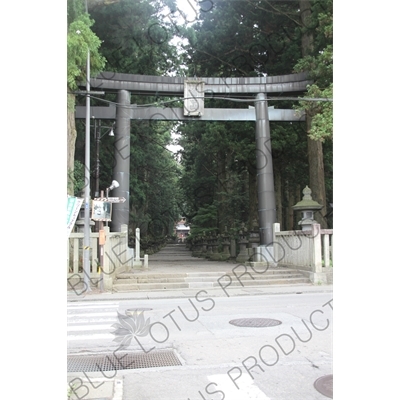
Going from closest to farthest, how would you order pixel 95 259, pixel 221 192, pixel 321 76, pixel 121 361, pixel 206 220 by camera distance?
pixel 121 361
pixel 95 259
pixel 321 76
pixel 221 192
pixel 206 220

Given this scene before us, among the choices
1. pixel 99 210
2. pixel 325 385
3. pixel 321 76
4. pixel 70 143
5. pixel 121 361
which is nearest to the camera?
pixel 325 385

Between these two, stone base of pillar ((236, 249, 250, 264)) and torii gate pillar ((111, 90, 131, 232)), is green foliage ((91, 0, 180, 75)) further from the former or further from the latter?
stone base of pillar ((236, 249, 250, 264))

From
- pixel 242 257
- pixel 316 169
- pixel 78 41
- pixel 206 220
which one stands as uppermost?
pixel 78 41

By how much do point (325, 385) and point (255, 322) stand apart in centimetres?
334

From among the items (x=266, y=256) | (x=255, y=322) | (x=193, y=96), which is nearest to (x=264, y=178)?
(x=266, y=256)

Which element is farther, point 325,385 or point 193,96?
point 193,96

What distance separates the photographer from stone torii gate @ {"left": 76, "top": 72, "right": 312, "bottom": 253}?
684 inches

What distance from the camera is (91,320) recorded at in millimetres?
8312

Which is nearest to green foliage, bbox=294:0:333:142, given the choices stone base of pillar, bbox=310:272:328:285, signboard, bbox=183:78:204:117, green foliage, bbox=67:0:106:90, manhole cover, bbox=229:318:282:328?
signboard, bbox=183:78:204:117

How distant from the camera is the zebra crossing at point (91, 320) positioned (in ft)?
22.6

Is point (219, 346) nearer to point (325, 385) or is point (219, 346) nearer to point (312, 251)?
point (325, 385)

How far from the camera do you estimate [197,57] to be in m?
24.1

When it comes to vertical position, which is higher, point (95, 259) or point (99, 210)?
point (99, 210)
